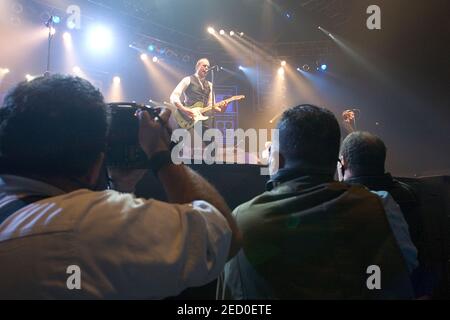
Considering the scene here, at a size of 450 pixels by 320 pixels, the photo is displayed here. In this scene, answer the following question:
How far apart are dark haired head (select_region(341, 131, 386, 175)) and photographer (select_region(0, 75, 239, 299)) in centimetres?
111

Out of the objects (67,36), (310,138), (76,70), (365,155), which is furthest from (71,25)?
(310,138)

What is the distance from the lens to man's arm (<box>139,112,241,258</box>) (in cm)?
89

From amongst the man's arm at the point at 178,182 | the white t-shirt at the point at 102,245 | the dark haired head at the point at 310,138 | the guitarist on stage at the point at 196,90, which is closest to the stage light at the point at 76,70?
the guitarist on stage at the point at 196,90

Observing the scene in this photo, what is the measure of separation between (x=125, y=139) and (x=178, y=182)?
0.76 feet

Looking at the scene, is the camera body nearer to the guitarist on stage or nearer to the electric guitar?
the electric guitar

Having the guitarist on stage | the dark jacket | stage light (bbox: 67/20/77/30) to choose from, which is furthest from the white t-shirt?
stage light (bbox: 67/20/77/30)

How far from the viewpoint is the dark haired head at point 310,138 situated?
4.21 ft

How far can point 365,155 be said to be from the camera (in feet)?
5.73

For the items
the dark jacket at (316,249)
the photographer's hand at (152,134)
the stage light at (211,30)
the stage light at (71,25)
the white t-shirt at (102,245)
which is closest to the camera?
the white t-shirt at (102,245)

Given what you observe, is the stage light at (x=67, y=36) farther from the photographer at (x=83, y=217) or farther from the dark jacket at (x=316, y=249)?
the dark jacket at (x=316, y=249)

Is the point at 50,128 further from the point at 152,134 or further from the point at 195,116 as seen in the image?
the point at 195,116
